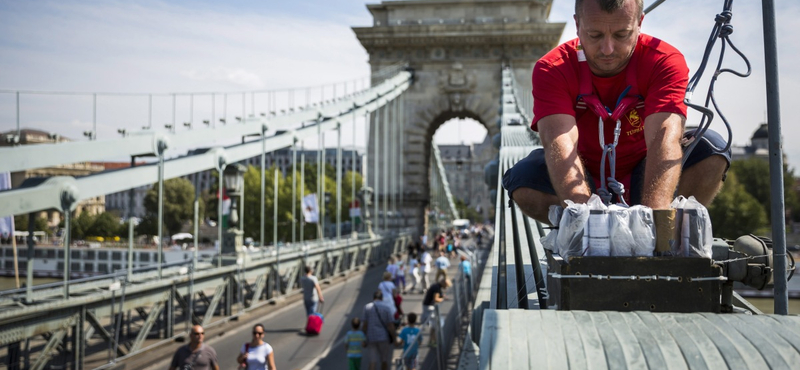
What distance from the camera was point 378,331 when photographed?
9.46 meters

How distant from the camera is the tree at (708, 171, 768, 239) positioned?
48.7 meters

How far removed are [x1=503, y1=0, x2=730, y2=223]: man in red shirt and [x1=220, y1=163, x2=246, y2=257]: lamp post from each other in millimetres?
12018

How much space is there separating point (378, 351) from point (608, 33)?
7.57 metres

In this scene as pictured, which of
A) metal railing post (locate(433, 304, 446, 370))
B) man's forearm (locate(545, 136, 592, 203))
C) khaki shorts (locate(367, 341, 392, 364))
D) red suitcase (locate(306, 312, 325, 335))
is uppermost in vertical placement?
man's forearm (locate(545, 136, 592, 203))

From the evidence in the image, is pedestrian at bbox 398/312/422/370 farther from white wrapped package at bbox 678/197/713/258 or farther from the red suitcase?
white wrapped package at bbox 678/197/713/258

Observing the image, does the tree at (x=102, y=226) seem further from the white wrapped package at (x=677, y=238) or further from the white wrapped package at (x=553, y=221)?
the white wrapped package at (x=677, y=238)

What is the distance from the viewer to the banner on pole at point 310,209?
21969 millimetres

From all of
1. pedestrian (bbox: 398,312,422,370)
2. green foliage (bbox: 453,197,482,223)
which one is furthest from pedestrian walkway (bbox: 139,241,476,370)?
green foliage (bbox: 453,197,482,223)

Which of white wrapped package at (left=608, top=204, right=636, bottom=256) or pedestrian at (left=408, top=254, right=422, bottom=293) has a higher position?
white wrapped package at (left=608, top=204, right=636, bottom=256)

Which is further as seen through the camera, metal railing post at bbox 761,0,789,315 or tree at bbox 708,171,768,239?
tree at bbox 708,171,768,239

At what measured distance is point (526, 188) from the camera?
2635 mm

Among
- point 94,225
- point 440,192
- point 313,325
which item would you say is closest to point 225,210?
point 313,325

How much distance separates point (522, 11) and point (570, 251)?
3235 cm

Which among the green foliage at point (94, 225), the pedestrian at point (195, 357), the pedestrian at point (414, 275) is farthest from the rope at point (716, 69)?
the green foliage at point (94, 225)
